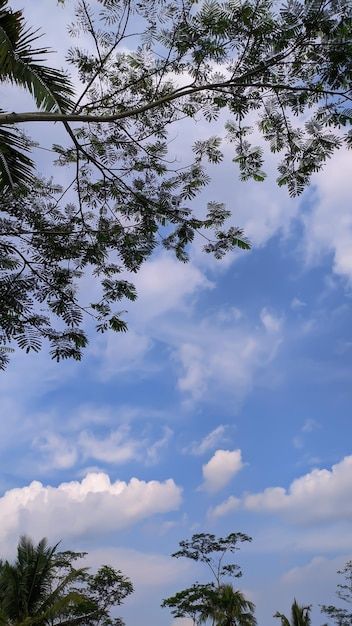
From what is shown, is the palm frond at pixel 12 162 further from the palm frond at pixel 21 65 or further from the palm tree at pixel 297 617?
the palm tree at pixel 297 617

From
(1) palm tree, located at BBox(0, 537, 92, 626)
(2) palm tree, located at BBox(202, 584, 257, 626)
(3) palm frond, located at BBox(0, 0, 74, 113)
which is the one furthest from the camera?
(2) palm tree, located at BBox(202, 584, 257, 626)

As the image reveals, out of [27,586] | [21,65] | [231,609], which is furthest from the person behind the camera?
[231,609]

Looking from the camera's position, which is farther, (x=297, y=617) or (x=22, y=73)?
(x=297, y=617)

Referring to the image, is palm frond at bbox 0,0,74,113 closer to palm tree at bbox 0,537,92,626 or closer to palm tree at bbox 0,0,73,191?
palm tree at bbox 0,0,73,191

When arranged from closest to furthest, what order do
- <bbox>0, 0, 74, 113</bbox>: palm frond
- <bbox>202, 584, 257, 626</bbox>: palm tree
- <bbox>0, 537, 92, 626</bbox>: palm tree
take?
<bbox>0, 0, 74, 113</bbox>: palm frond
<bbox>0, 537, 92, 626</bbox>: palm tree
<bbox>202, 584, 257, 626</bbox>: palm tree

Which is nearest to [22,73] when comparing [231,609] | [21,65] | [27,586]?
[21,65]

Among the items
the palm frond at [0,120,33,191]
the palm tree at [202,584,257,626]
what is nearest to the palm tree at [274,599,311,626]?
the palm tree at [202,584,257,626]

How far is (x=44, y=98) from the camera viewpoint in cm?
415

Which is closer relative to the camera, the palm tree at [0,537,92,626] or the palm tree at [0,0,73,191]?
the palm tree at [0,0,73,191]

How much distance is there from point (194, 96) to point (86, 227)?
8.15 ft

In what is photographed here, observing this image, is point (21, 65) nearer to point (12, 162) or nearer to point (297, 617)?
point (12, 162)

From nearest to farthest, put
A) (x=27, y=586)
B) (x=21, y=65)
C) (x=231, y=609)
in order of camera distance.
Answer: (x=21, y=65) < (x=27, y=586) < (x=231, y=609)

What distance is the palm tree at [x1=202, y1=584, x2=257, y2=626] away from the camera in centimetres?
2256

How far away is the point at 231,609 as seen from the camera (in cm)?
2289
